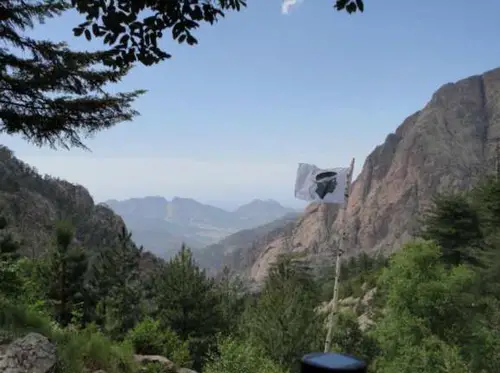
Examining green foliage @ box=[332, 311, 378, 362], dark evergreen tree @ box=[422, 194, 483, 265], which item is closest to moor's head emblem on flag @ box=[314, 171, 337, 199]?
green foliage @ box=[332, 311, 378, 362]

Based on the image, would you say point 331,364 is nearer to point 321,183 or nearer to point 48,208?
point 321,183

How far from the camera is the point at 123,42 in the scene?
312 centimetres

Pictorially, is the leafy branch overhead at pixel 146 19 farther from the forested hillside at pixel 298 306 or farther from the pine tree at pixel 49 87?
the forested hillside at pixel 298 306

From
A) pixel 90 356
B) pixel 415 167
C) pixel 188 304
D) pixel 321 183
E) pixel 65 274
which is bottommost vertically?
pixel 188 304

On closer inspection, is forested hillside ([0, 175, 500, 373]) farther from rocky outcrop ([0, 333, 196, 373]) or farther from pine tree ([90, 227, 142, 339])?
rocky outcrop ([0, 333, 196, 373])

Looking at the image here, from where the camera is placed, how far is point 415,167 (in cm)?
13700

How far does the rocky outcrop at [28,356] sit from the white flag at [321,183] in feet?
19.9

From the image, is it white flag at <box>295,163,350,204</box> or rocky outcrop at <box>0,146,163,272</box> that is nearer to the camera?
white flag at <box>295,163,350,204</box>

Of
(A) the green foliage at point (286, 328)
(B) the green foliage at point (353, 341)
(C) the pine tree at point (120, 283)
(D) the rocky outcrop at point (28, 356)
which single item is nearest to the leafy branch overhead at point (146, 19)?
(D) the rocky outcrop at point (28, 356)

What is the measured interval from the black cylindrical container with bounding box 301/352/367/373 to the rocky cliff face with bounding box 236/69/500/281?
412 ft

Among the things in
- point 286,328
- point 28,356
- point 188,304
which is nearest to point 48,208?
point 188,304

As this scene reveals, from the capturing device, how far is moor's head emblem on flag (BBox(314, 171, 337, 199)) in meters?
10.3

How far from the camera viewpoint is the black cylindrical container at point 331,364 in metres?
2.02

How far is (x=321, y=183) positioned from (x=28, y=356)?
6.68m
